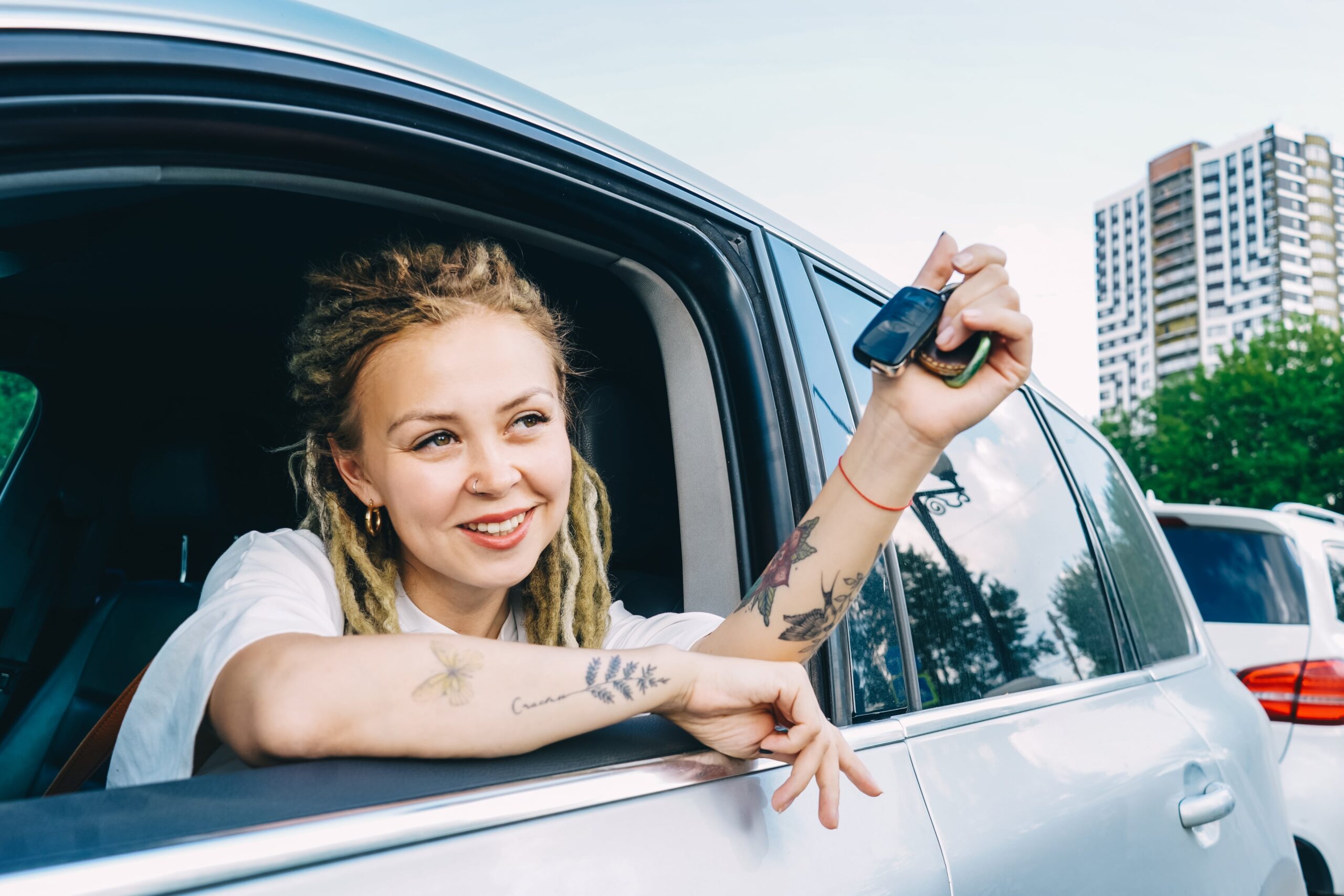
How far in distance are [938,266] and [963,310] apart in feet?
0.39

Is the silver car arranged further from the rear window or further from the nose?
the rear window

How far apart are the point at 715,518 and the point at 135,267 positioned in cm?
155

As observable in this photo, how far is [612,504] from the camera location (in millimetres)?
2057

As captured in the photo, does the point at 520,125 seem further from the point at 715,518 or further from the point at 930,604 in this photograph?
the point at 930,604

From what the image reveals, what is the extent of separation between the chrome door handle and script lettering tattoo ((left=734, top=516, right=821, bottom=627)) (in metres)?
1.05

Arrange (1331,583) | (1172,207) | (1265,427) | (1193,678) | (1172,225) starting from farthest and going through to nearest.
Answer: (1172,207) → (1172,225) → (1265,427) → (1331,583) → (1193,678)

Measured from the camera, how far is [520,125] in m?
1.26

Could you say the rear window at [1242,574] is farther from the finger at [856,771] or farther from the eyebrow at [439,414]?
the eyebrow at [439,414]

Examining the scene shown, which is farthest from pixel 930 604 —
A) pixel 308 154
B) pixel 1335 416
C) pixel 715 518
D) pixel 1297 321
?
pixel 1297 321

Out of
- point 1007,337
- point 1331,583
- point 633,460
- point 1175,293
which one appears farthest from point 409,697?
point 1175,293

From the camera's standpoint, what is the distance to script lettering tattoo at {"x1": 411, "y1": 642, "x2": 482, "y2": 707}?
0.97 meters

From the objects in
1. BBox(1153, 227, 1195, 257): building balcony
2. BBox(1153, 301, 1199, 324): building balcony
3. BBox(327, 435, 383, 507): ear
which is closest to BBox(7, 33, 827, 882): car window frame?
BBox(327, 435, 383, 507): ear

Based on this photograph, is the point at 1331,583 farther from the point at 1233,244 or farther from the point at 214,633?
the point at 1233,244

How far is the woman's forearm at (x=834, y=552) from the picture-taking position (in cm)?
141
